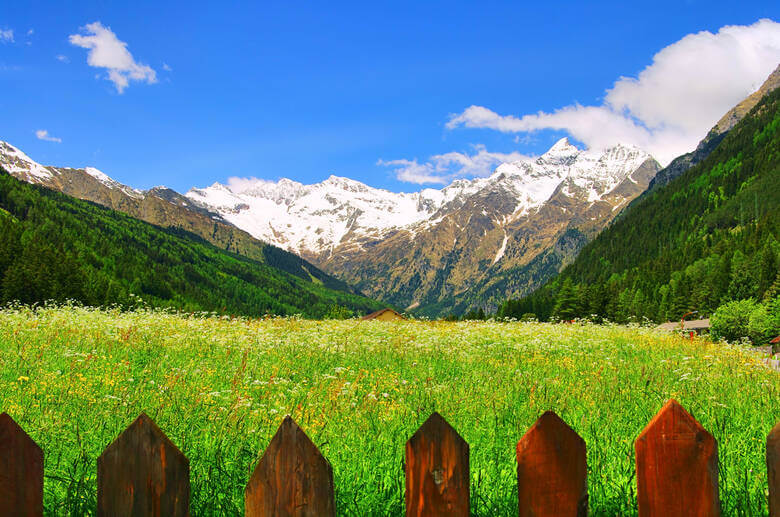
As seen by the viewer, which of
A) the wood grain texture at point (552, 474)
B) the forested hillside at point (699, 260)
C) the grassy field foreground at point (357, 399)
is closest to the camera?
the wood grain texture at point (552, 474)

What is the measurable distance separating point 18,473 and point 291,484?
3.53ft

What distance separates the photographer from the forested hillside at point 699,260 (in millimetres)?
102438

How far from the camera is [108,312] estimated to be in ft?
51.1

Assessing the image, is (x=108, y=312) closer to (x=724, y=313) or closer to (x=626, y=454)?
(x=626, y=454)

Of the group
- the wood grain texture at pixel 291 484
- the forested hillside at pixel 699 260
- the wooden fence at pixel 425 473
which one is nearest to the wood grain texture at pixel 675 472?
the wooden fence at pixel 425 473

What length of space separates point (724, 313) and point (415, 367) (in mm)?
77563

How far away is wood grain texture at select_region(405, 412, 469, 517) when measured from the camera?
2.11 metres

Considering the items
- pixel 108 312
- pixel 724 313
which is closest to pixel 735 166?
pixel 724 313

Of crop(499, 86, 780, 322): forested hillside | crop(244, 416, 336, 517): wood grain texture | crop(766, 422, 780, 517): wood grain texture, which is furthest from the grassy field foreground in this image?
crop(499, 86, 780, 322): forested hillside

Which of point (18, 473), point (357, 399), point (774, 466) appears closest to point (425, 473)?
point (774, 466)

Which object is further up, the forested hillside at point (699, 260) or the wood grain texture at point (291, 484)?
the forested hillside at point (699, 260)

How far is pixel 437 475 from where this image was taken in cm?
213

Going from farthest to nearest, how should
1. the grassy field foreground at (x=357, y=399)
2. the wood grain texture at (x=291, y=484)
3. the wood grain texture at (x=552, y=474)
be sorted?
the grassy field foreground at (x=357, y=399), the wood grain texture at (x=552, y=474), the wood grain texture at (x=291, y=484)

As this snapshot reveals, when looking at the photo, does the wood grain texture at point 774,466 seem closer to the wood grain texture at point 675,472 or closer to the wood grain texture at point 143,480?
the wood grain texture at point 675,472
